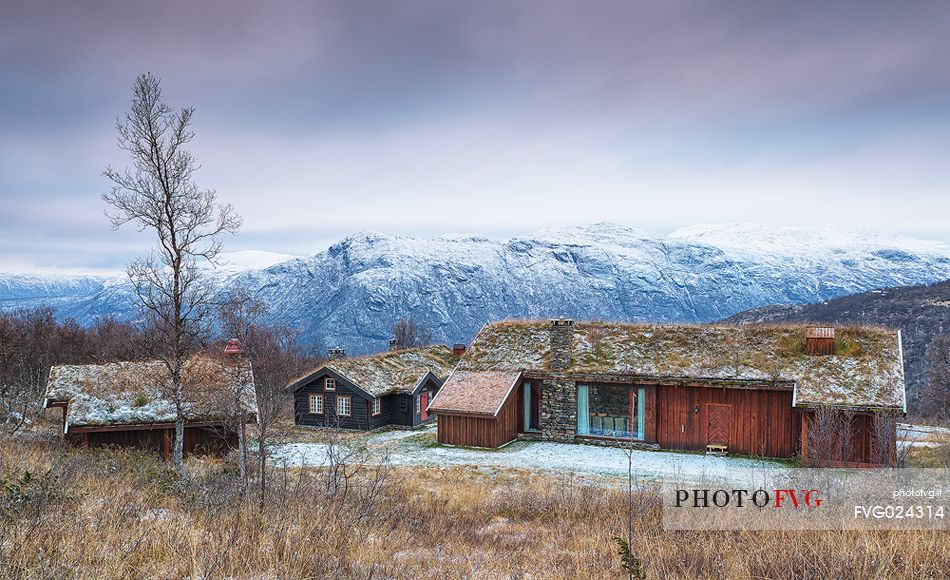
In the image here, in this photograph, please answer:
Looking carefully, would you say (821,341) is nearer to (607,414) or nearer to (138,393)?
(607,414)

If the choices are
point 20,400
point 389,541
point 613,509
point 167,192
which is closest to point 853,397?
point 613,509

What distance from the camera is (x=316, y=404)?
4012 centimetres

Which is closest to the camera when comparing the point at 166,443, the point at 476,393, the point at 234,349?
the point at 166,443

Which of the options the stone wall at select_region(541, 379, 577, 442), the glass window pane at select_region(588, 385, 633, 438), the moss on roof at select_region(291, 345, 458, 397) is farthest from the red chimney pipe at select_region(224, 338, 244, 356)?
the glass window pane at select_region(588, 385, 633, 438)

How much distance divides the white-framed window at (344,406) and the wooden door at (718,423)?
2346cm

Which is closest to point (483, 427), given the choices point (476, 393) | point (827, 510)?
point (476, 393)

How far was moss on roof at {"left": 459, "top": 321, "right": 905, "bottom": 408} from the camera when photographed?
2395 centimetres

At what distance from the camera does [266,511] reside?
7613 mm

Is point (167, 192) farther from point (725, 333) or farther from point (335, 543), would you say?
point (725, 333)

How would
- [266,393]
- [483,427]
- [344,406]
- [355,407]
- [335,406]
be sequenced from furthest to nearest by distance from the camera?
[335,406] → [344,406] → [355,407] → [483,427] → [266,393]

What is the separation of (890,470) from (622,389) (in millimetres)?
11959

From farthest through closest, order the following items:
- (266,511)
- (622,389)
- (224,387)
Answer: (622,389) < (224,387) < (266,511)

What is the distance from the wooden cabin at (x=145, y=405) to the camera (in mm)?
24609

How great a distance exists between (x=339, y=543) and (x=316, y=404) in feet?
115
